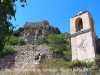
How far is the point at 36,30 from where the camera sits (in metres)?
35.7

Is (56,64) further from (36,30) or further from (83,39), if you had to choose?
(36,30)

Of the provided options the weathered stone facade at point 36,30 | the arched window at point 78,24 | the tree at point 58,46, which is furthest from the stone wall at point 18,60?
the weathered stone facade at point 36,30

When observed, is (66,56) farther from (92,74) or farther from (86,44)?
→ (92,74)

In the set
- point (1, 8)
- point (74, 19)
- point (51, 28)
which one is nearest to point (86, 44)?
point (74, 19)

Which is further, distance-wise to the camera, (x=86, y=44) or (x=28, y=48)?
(x=28, y=48)

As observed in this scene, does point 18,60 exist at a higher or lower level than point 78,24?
lower

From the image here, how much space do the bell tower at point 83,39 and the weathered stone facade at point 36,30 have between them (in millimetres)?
17403

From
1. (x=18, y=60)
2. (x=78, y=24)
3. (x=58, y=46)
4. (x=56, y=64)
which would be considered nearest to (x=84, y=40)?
(x=78, y=24)

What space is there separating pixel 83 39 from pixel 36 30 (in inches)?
841

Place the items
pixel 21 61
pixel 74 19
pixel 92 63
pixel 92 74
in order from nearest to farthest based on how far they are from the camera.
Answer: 1. pixel 92 74
2. pixel 92 63
3. pixel 21 61
4. pixel 74 19

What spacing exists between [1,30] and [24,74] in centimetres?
580

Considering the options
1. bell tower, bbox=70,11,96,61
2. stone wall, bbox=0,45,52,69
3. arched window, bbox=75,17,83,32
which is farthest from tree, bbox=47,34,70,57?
stone wall, bbox=0,45,52,69

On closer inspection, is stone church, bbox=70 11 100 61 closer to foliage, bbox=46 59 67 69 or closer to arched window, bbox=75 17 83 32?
arched window, bbox=75 17 83 32

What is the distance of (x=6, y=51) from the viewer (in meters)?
14.3
